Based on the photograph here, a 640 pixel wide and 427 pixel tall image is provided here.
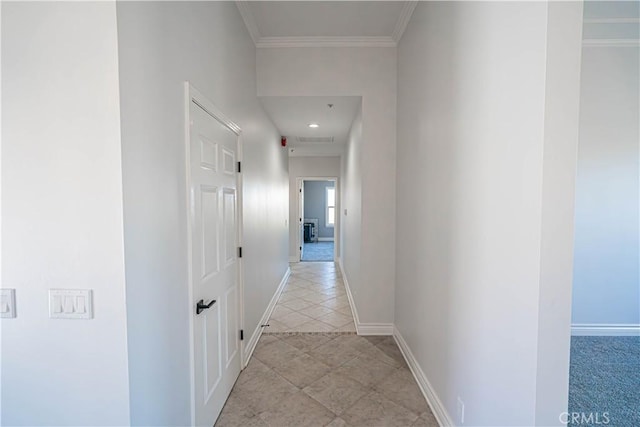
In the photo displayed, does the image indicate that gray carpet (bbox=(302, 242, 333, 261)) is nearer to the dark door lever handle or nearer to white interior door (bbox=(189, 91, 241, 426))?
white interior door (bbox=(189, 91, 241, 426))

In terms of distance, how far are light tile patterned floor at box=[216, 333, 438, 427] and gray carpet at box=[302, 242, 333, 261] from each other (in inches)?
185

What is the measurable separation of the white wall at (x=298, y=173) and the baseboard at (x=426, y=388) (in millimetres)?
4576

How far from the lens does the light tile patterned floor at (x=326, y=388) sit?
6.33 feet

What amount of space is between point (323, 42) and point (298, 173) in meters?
4.30

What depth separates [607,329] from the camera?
3.01m

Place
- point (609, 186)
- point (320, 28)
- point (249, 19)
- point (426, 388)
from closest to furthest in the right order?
point (426, 388)
point (249, 19)
point (320, 28)
point (609, 186)

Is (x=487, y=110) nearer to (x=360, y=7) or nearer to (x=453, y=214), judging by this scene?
(x=453, y=214)

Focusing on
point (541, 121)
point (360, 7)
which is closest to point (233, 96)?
point (360, 7)

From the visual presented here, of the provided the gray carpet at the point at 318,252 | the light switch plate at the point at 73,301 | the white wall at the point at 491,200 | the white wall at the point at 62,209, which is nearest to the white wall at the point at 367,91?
the white wall at the point at 491,200

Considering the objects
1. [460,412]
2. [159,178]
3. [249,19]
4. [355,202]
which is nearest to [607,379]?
[460,412]

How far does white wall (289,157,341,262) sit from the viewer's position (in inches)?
283

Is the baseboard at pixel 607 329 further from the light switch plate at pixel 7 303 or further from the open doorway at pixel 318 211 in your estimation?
the open doorway at pixel 318 211

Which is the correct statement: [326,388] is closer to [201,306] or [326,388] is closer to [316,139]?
[201,306]

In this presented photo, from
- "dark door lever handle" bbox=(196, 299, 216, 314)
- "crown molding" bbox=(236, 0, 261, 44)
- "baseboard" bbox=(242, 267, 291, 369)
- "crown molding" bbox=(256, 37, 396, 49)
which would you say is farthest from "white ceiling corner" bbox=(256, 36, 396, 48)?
"baseboard" bbox=(242, 267, 291, 369)
